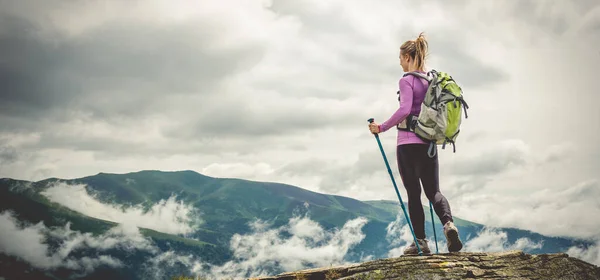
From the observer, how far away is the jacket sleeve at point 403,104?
8336 millimetres

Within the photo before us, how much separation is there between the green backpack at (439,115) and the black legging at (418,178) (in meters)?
0.24

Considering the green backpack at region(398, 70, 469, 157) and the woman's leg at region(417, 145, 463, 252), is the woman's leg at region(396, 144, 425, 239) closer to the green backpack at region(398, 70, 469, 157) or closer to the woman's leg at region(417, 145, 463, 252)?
the woman's leg at region(417, 145, 463, 252)

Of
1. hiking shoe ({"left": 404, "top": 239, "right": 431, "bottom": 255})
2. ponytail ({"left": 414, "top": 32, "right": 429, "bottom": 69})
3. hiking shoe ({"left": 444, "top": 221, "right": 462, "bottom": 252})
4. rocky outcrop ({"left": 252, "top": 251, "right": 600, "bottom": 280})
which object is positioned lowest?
rocky outcrop ({"left": 252, "top": 251, "right": 600, "bottom": 280})

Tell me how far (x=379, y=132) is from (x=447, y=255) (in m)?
2.88

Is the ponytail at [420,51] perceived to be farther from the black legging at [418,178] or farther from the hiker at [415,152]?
the black legging at [418,178]

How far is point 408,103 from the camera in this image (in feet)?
27.4

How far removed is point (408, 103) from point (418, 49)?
3.67 feet

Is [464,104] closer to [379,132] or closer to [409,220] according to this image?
[379,132]

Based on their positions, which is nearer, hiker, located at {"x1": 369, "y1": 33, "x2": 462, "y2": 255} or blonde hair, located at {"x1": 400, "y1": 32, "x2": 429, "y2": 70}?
hiker, located at {"x1": 369, "y1": 33, "x2": 462, "y2": 255}

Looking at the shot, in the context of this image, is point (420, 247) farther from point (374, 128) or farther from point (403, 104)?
point (403, 104)

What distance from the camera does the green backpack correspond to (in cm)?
819

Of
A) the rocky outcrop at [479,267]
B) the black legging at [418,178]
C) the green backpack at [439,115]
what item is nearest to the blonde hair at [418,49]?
the green backpack at [439,115]

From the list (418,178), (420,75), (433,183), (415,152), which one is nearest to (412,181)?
(418,178)

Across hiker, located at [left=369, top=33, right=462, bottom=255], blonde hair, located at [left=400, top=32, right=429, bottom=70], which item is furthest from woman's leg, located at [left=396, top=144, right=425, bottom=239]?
blonde hair, located at [left=400, top=32, right=429, bottom=70]
